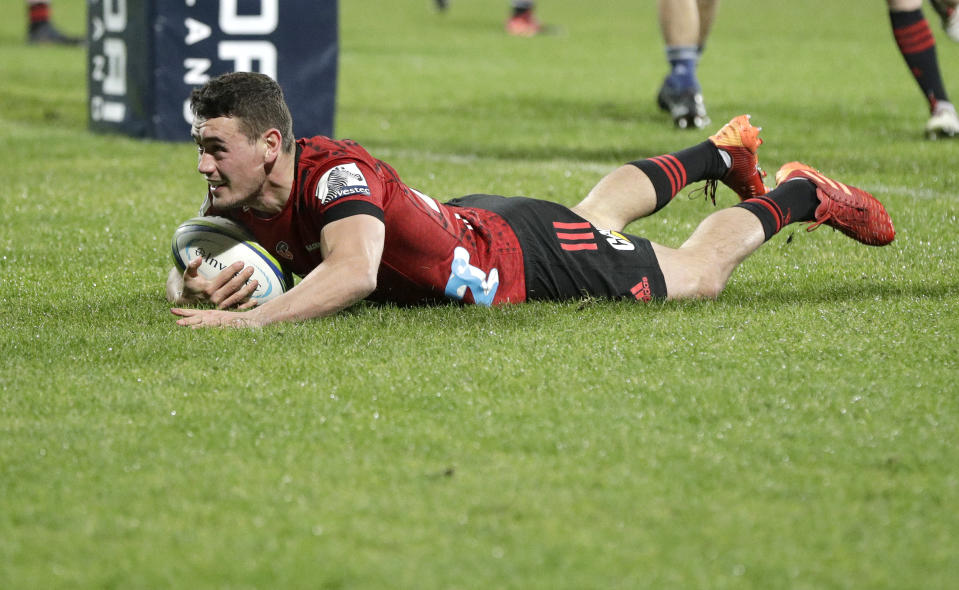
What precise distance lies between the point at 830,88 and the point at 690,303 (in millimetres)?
7455

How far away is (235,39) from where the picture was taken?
8125 millimetres

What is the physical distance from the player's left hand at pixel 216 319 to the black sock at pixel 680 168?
64.8 inches

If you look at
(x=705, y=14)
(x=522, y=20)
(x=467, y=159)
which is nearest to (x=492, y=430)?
(x=467, y=159)

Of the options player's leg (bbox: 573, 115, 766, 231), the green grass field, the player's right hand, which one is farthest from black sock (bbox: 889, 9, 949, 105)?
the player's right hand

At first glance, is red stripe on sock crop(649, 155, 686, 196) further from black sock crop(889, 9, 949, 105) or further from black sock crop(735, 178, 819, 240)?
black sock crop(889, 9, 949, 105)

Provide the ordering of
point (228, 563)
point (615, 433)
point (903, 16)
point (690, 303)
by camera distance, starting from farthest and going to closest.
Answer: point (903, 16) → point (690, 303) → point (615, 433) → point (228, 563)

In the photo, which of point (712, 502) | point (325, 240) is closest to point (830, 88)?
point (325, 240)

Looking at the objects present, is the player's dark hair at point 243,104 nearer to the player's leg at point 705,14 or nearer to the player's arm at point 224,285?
the player's arm at point 224,285

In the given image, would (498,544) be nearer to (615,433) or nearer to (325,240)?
(615,433)

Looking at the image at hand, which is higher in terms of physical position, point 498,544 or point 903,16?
point 903,16

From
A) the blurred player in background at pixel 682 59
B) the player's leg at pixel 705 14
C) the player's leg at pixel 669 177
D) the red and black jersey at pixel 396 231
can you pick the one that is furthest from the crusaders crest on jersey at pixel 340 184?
the player's leg at pixel 705 14

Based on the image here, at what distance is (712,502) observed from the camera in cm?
248

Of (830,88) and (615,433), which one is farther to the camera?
(830,88)

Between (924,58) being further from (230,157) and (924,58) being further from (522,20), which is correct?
(522,20)
